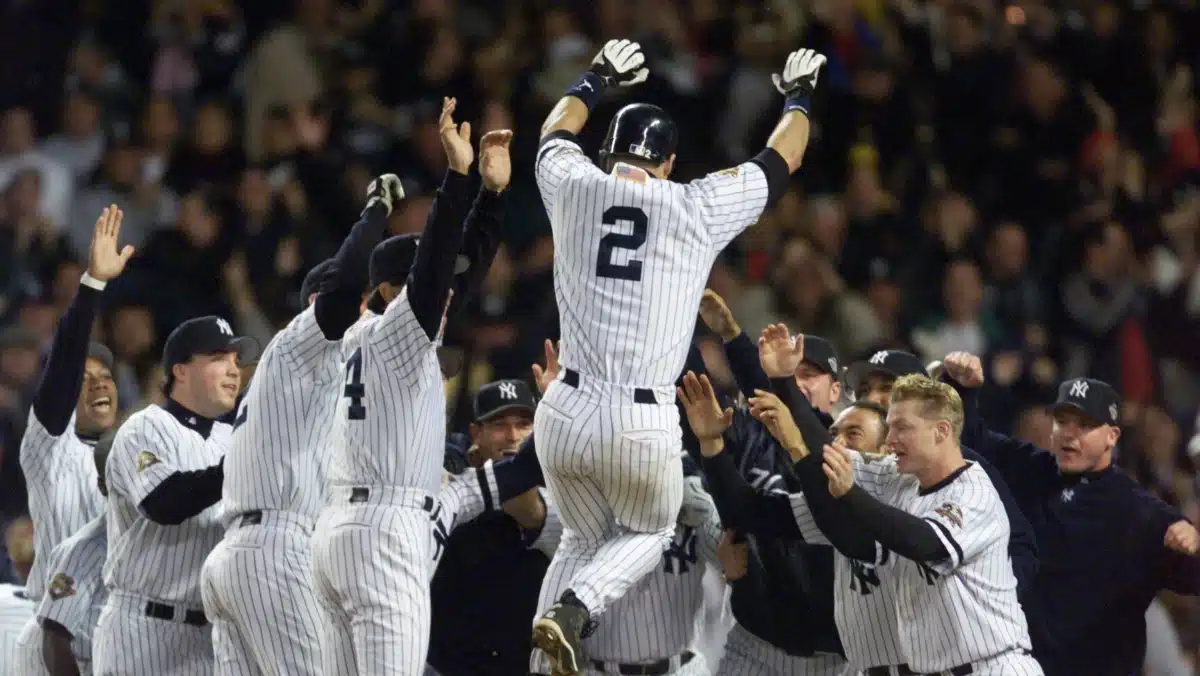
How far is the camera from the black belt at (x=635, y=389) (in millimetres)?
6094

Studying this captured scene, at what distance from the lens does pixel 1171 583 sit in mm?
7250

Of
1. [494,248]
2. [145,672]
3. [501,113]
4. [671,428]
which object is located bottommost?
[145,672]

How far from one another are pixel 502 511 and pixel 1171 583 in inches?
99.6

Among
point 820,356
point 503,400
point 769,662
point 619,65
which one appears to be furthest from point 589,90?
point 769,662

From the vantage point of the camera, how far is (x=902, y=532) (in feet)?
19.6

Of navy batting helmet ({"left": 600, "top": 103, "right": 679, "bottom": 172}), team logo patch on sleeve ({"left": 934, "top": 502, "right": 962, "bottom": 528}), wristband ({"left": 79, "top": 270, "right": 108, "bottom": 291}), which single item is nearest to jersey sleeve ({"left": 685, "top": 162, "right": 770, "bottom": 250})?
navy batting helmet ({"left": 600, "top": 103, "right": 679, "bottom": 172})

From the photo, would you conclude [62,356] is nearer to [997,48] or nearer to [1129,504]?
[1129,504]

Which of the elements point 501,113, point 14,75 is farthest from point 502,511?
point 14,75

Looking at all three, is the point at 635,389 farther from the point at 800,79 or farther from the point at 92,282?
the point at 92,282

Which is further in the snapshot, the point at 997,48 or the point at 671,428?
the point at 997,48

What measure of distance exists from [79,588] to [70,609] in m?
0.09

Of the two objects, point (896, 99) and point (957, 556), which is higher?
point (896, 99)

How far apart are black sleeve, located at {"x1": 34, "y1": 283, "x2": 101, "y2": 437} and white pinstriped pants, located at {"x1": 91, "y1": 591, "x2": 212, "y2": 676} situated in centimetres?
80

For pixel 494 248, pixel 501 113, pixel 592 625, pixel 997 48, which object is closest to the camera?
pixel 592 625
